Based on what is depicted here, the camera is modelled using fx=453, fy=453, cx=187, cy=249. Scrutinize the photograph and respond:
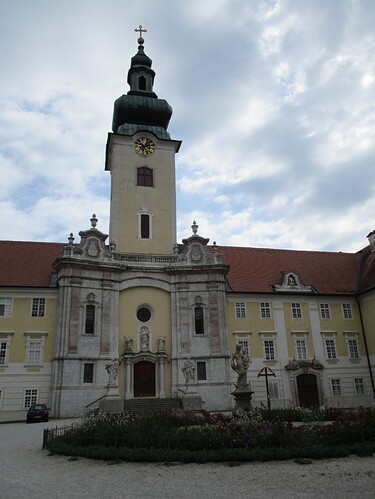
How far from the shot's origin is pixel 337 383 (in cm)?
3531

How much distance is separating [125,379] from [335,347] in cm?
1696

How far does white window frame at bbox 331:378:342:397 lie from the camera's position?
35.1m

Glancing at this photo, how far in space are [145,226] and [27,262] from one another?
9.81m

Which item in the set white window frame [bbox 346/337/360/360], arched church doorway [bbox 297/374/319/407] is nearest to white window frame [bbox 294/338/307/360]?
arched church doorway [bbox 297/374/319/407]

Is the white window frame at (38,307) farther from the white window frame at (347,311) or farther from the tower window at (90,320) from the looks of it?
the white window frame at (347,311)

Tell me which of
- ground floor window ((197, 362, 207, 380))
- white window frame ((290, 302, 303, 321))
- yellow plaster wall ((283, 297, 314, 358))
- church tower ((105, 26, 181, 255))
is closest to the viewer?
ground floor window ((197, 362, 207, 380))

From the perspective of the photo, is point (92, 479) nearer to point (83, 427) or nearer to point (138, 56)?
point (83, 427)

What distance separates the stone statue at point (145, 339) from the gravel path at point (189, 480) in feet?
67.5

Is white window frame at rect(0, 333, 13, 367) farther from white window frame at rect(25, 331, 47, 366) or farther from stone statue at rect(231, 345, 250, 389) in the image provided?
stone statue at rect(231, 345, 250, 389)

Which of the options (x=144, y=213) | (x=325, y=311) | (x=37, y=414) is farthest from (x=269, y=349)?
(x=37, y=414)

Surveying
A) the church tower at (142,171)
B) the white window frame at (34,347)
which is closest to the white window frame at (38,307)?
the white window frame at (34,347)

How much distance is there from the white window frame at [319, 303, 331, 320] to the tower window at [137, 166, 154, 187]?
17858 mm

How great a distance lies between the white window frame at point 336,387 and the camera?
35062 millimetres

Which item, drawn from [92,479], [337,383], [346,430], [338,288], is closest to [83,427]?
[92,479]
